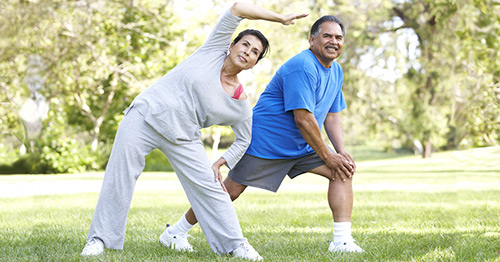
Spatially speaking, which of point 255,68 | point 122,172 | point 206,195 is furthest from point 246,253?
point 255,68

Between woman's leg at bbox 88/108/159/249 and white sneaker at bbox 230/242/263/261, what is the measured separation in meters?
0.72

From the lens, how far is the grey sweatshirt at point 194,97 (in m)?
3.24

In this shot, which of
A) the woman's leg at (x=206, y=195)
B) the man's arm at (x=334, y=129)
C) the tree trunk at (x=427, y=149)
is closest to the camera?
the woman's leg at (x=206, y=195)

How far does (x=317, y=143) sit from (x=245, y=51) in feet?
2.55

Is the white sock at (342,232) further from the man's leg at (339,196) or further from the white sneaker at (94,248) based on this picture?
the white sneaker at (94,248)

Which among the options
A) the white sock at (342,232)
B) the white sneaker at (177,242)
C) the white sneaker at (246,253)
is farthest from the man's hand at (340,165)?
the white sneaker at (177,242)

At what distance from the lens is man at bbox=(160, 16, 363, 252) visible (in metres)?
3.62

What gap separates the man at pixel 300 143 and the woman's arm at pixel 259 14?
0.55 metres

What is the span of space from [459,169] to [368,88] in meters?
20.7

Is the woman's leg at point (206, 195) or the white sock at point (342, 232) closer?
the woman's leg at point (206, 195)

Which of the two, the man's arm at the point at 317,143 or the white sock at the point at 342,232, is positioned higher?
the man's arm at the point at 317,143

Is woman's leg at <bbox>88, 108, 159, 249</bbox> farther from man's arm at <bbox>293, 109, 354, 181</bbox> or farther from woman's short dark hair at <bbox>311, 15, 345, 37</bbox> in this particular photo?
woman's short dark hair at <bbox>311, 15, 345, 37</bbox>

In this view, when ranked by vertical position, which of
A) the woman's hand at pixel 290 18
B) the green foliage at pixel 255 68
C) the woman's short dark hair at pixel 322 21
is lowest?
the green foliage at pixel 255 68

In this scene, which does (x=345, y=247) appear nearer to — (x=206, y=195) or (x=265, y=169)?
(x=265, y=169)
